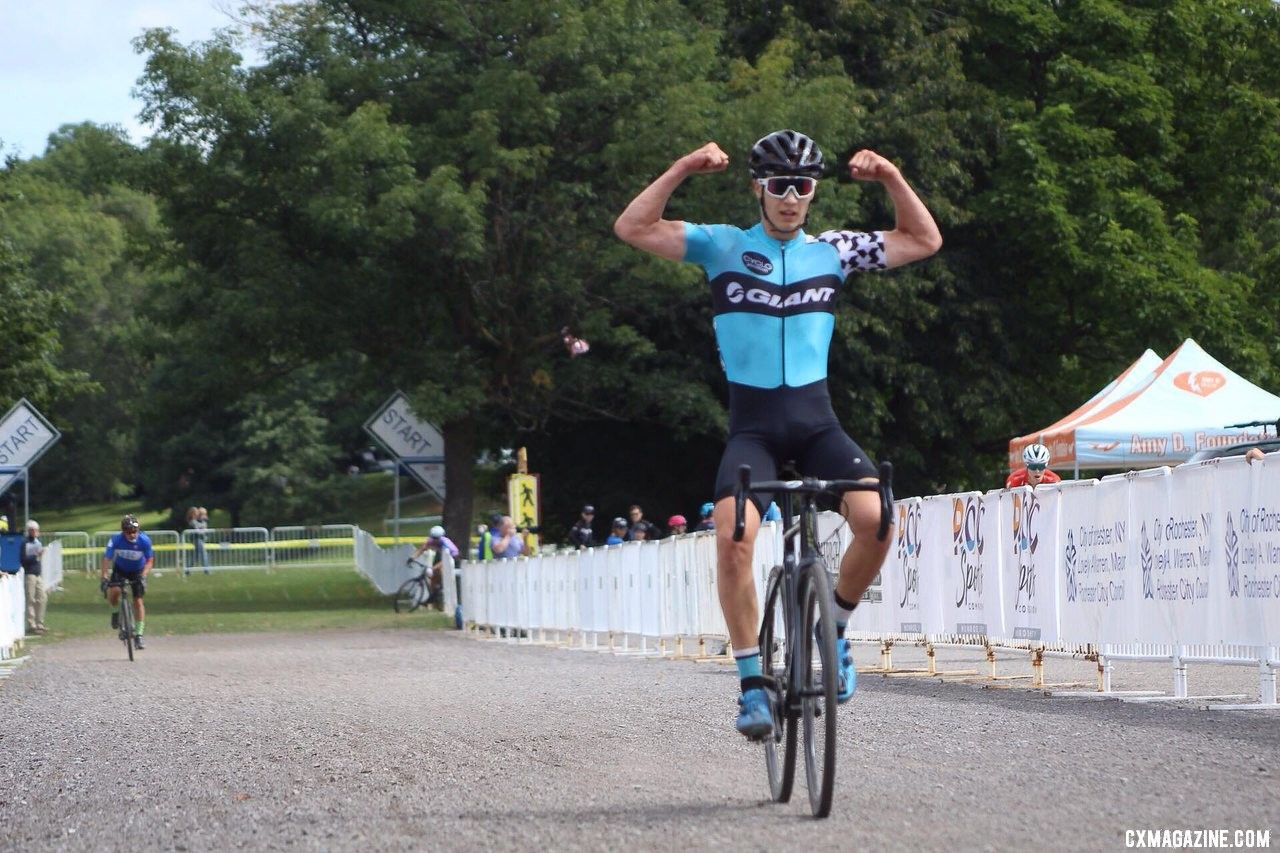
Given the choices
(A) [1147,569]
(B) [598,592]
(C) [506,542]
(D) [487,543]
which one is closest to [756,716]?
(A) [1147,569]

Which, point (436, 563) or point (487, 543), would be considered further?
point (436, 563)

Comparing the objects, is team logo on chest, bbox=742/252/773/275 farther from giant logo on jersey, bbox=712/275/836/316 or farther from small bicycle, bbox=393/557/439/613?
small bicycle, bbox=393/557/439/613

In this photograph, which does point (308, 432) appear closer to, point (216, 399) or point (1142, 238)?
point (216, 399)

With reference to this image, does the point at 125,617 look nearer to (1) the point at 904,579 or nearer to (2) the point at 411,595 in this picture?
(1) the point at 904,579

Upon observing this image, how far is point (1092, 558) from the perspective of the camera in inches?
566

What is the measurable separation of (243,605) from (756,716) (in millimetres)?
41077

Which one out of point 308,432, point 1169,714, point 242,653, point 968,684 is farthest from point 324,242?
point 308,432

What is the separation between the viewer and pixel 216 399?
147 feet

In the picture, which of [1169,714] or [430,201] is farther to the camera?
[430,201]

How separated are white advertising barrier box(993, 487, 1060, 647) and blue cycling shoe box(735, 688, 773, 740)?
26.4ft

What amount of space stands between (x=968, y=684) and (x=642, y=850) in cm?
958

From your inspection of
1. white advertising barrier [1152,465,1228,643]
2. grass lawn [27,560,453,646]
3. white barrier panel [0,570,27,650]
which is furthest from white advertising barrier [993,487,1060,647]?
grass lawn [27,560,453,646]

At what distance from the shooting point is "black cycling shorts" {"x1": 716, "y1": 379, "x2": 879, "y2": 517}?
7.35m

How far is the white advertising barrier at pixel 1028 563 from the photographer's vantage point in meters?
15.0
